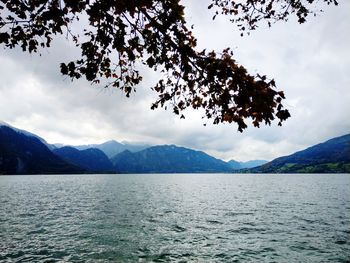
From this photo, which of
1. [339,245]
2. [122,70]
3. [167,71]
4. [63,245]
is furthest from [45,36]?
[339,245]

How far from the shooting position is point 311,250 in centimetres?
2747

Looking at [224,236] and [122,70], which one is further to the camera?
[224,236]

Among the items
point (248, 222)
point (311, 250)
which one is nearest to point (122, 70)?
point (311, 250)

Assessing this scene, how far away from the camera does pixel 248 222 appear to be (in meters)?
43.1

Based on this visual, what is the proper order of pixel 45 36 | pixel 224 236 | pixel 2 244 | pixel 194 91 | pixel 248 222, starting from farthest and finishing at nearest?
pixel 248 222 → pixel 224 236 → pixel 2 244 → pixel 194 91 → pixel 45 36

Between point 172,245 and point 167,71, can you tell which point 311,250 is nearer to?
point 172,245

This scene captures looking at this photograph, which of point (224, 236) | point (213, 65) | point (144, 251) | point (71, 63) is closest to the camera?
point (213, 65)

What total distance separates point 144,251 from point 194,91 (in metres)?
20.6

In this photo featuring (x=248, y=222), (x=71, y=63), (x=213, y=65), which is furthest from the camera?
(x=248, y=222)

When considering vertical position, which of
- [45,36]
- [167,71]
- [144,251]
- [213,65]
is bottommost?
[144,251]

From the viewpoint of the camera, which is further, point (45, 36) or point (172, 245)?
point (172, 245)

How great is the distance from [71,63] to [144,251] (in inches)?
881

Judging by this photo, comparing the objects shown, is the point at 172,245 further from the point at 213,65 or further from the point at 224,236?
the point at 213,65

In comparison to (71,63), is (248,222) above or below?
below
